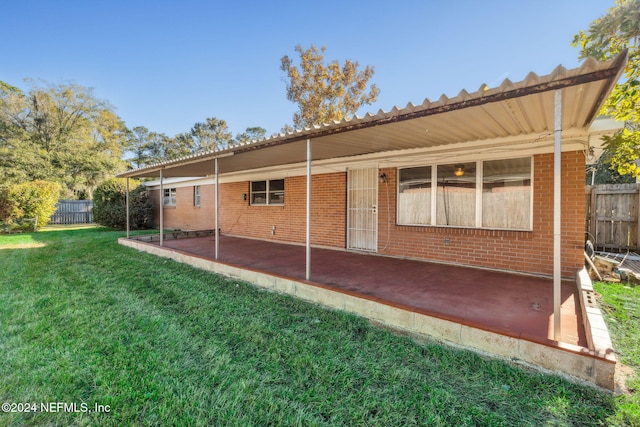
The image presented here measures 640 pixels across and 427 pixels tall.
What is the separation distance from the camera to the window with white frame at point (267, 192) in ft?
32.3

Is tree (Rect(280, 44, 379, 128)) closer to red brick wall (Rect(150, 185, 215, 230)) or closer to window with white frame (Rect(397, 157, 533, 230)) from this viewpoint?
red brick wall (Rect(150, 185, 215, 230))

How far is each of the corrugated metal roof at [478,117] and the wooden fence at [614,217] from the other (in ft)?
15.5

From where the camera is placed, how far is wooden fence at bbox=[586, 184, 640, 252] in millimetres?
7367

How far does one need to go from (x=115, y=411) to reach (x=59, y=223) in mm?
22672

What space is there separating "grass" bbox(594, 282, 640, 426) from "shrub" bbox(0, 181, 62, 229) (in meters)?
19.3

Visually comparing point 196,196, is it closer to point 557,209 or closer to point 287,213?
point 287,213

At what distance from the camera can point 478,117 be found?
3.94m

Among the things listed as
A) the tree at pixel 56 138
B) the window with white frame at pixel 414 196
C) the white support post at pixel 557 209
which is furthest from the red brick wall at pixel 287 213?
the tree at pixel 56 138

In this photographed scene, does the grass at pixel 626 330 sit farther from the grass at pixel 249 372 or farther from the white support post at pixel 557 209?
the white support post at pixel 557 209

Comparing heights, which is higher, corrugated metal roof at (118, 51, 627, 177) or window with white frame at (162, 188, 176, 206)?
corrugated metal roof at (118, 51, 627, 177)

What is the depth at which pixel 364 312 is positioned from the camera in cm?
382

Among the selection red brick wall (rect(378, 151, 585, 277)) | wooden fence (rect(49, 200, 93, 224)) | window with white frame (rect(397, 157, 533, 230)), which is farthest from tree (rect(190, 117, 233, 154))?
red brick wall (rect(378, 151, 585, 277))

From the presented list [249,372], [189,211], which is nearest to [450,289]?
[249,372]

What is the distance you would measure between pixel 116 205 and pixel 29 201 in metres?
3.43
